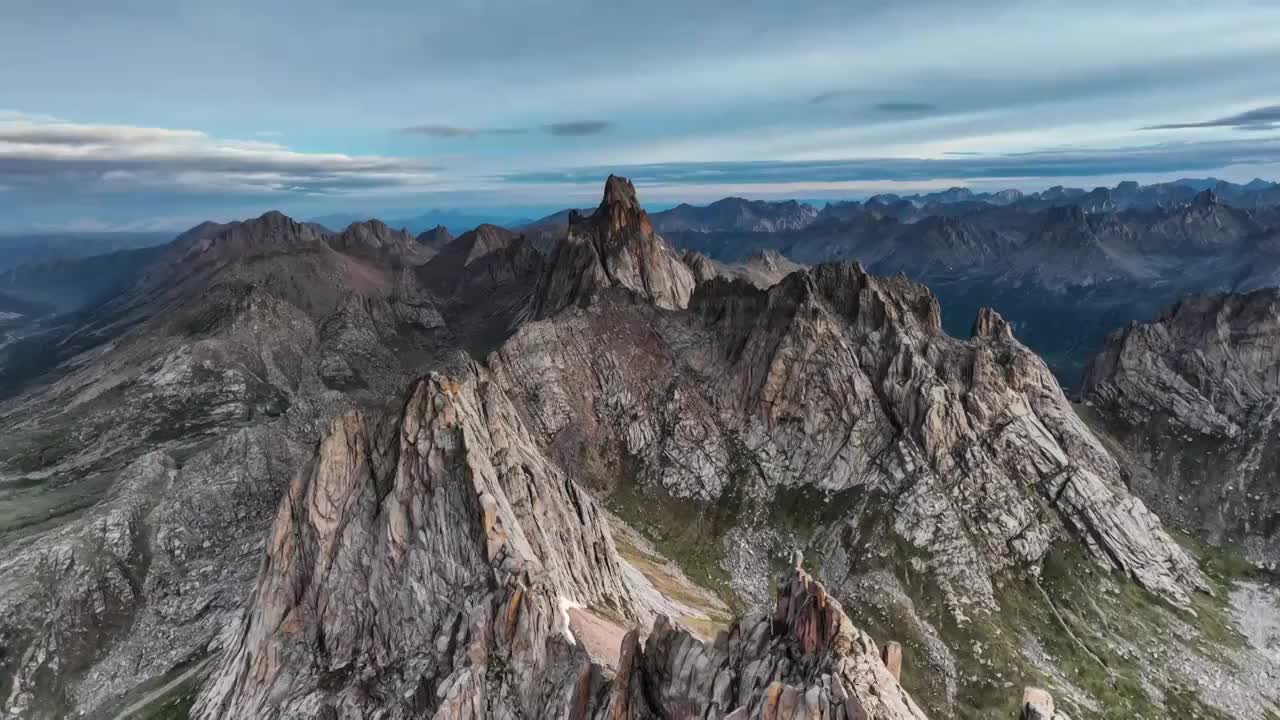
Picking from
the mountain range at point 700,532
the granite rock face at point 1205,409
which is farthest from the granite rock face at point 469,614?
the granite rock face at point 1205,409

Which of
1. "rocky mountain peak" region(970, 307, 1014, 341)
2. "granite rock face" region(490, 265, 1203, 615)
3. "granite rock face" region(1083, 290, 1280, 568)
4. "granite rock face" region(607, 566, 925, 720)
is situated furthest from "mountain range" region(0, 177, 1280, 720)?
"rocky mountain peak" region(970, 307, 1014, 341)

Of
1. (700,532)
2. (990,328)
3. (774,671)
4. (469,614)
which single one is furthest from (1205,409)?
(469,614)

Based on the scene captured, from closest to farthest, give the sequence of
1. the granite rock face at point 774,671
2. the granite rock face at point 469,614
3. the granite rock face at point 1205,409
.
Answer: the granite rock face at point 774,671 < the granite rock face at point 469,614 < the granite rock face at point 1205,409

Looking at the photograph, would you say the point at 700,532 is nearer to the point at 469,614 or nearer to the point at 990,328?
the point at 469,614

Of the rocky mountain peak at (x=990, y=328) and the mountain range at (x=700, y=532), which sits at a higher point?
the rocky mountain peak at (x=990, y=328)

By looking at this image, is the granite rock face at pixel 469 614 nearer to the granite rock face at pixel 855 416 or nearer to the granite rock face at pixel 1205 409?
the granite rock face at pixel 855 416
